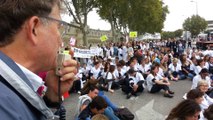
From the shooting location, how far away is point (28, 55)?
1.19 metres

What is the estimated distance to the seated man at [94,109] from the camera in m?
5.94

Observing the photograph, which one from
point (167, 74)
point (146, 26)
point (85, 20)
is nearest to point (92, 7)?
point (85, 20)

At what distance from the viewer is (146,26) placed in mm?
50844

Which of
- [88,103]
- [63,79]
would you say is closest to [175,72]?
[88,103]

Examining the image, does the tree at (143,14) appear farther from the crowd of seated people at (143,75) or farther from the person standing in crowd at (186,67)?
the crowd of seated people at (143,75)

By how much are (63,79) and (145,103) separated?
873 centimetres

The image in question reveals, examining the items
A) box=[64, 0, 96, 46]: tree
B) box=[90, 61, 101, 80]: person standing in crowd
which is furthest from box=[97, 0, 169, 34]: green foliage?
box=[90, 61, 101, 80]: person standing in crowd

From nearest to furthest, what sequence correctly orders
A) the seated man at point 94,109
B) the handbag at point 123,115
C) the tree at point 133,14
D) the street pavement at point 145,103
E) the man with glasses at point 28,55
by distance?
the man with glasses at point 28,55
the seated man at point 94,109
the handbag at point 123,115
the street pavement at point 145,103
the tree at point 133,14

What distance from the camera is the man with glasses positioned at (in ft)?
3.09

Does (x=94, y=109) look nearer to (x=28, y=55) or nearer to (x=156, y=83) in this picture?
(x=28, y=55)

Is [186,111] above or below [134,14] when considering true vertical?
below

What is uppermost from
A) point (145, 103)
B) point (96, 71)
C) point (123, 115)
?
point (96, 71)

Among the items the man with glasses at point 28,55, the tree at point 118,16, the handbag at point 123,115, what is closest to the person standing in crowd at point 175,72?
the handbag at point 123,115

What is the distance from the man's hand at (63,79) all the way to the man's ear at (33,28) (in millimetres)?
206
